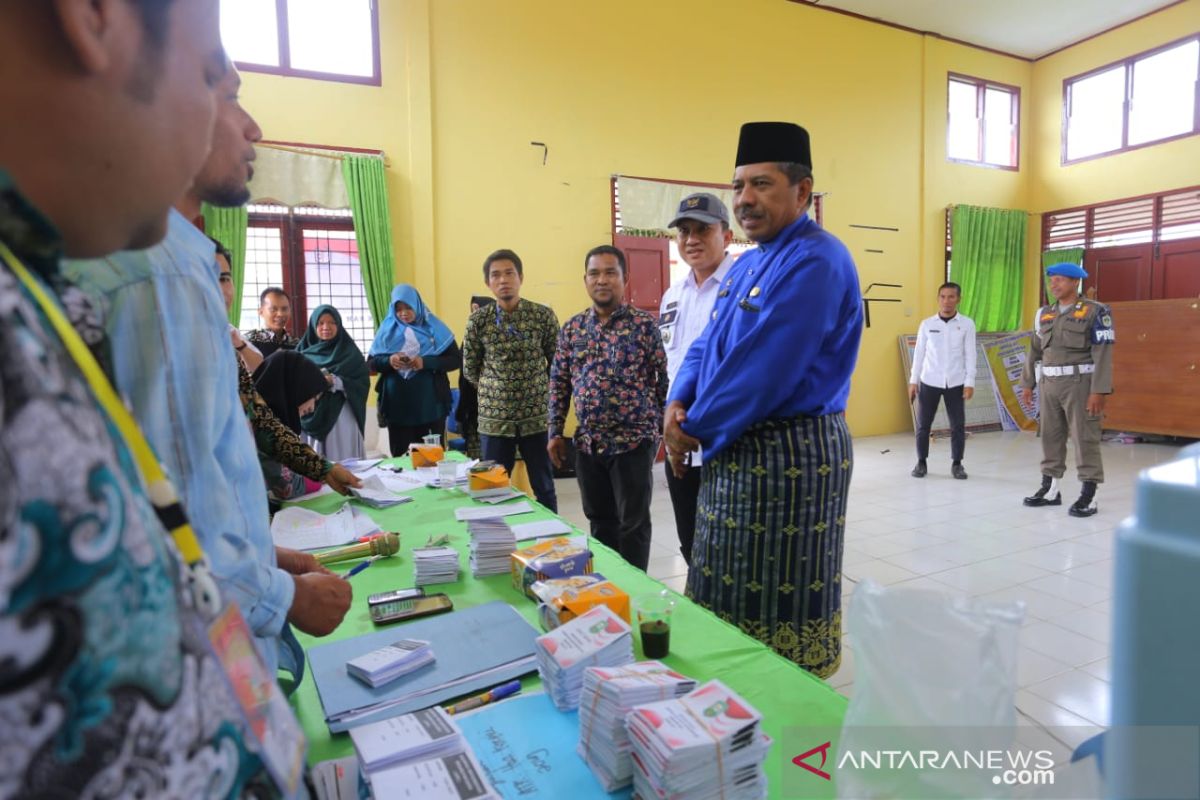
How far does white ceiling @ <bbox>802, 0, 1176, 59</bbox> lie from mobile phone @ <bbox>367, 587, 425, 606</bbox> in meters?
8.07

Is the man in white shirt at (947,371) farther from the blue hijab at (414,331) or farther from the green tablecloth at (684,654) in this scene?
the green tablecloth at (684,654)

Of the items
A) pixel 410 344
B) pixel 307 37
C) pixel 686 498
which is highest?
pixel 307 37

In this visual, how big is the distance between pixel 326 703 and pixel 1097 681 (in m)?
2.54

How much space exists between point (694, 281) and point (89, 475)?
2756mm

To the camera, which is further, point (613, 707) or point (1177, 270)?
point (1177, 270)

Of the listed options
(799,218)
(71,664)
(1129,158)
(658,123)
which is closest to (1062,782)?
(71,664)

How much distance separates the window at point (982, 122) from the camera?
8.51m

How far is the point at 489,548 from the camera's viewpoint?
154cm

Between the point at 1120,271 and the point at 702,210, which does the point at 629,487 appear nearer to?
the point at 702,210

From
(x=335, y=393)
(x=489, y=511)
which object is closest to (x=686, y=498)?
(x=489, y=511)

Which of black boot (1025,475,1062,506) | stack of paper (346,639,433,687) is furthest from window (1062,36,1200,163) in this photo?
stack of paper (346,639,433,687)

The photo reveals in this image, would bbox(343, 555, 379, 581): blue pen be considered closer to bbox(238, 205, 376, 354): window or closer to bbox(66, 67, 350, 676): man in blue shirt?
bbox(66, 67, 350, 676): man in blue shirt

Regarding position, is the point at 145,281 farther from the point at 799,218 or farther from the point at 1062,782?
the point at 799,218

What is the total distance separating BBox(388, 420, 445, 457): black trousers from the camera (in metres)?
4.07
